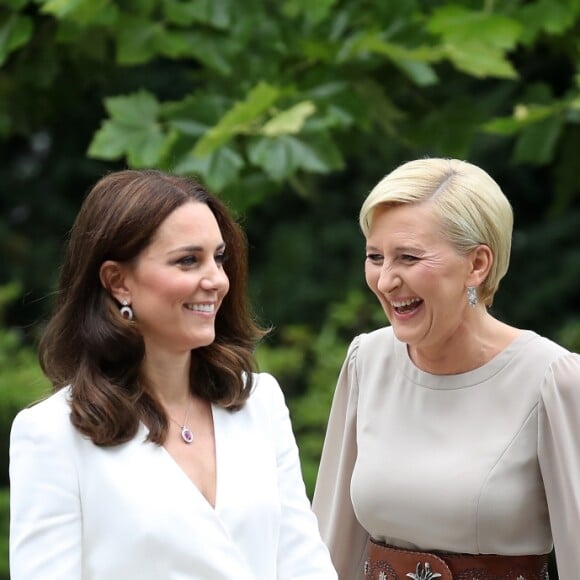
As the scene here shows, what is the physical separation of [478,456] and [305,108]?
1.57 metres

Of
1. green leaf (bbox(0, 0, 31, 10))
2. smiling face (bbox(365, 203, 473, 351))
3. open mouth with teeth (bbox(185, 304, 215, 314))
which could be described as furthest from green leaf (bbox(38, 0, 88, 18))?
open mouth with teeth (bbox(185, 304, 215, 314))

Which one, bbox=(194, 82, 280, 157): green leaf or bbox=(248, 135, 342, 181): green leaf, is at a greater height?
bbox=(194, 82, 280, 157): green leaf

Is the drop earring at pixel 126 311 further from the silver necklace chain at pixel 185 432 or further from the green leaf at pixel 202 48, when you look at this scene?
the green leaf at pixel 202 48

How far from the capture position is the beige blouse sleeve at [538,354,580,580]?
304 centimetres

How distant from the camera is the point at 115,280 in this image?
2789 mm

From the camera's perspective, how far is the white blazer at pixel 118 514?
2.61m

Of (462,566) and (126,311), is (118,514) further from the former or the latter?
(462,566)

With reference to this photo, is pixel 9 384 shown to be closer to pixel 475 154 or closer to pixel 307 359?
pixel 307 359

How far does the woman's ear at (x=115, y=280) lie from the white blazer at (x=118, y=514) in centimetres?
20

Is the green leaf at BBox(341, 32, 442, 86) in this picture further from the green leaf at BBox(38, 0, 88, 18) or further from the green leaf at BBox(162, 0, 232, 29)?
the green leaf at BBox(38, 0, 88, 18)

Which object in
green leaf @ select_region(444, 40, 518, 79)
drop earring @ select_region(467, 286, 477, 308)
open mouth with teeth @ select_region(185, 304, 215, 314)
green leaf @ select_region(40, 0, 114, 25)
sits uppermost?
green leaf @ select_region(40, 0, 114, 25)

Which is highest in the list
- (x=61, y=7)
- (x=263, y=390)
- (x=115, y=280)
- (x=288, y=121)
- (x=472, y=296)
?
(x=61, y=7)

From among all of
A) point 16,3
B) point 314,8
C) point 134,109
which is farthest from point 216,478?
point 16,3

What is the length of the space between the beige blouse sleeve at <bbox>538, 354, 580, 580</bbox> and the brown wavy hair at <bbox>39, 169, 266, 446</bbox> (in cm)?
82
